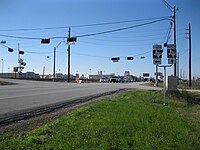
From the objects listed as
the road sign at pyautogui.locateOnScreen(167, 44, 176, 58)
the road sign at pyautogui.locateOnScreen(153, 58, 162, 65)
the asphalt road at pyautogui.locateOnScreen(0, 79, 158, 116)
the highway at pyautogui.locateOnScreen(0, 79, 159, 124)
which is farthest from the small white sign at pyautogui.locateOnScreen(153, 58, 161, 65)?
the asphalt road at pyautogui.locateOnScreen(0, 79, 158, 116)

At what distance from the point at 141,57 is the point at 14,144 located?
2583 inches

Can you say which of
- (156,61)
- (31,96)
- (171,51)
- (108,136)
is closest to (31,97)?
(31,96)

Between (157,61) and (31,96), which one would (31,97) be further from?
(157,61)

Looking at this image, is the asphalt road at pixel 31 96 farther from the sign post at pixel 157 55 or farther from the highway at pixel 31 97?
the sign post at pixel 157 55

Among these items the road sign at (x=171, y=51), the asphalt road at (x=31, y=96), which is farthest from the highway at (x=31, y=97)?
the road sign at (x=171, y=51)

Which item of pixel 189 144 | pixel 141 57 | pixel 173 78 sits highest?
pixel 141 57

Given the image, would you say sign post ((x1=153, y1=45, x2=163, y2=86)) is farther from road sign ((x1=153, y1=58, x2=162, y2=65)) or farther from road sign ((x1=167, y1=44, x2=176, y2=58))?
road sign ((x1=167, y1=44, x2=176, y2=58))

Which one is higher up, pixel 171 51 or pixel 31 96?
pixel 171 51

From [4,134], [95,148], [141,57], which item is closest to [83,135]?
[95,148]

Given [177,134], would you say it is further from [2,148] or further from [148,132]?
[2,148]

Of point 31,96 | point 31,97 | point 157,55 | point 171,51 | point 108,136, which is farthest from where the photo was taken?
point 31,96

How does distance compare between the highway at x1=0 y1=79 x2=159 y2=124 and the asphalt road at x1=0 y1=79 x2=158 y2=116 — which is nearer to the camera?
the highway at x1=0 y1=79 x2=159 y2=124

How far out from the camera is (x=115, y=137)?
657 centimetres

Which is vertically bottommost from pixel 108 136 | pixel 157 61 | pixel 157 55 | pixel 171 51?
pixel 108 136
